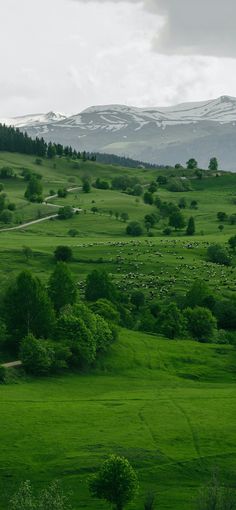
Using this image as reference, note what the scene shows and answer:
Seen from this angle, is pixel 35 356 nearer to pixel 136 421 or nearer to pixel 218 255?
pixel 136 421

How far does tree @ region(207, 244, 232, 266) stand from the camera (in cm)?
16738

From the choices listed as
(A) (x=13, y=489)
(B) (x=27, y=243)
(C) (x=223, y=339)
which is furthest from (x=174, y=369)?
(B) (x=27, y=243)

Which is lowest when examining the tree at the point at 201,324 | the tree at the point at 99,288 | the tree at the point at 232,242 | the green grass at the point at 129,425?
the green grass at the point at 129,425

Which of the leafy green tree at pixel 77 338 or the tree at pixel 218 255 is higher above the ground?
the tree at pixel 218 255

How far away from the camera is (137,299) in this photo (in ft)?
438

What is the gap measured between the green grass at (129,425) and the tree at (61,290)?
55.0 feet

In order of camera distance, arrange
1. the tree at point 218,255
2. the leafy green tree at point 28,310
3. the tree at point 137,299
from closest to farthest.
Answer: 1. the leafy green tree at point 28,310
2. the tree at point 137,299
3. the tree at point 218,255

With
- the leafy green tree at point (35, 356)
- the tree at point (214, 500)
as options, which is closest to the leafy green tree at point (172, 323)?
the leafy green tree at point (35, 356)

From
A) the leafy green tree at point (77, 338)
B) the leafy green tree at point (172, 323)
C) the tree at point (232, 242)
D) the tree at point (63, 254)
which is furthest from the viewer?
the tree at point (232, 242)

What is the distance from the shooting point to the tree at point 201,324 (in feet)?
392

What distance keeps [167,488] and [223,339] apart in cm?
5519

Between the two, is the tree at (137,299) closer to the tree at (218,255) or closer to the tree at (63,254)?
the tree at (63,254)

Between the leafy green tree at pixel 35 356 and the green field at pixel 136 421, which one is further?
the leafy green tree at pixel 35 356

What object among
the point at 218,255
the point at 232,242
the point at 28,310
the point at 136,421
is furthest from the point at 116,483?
the point at 232,242
